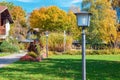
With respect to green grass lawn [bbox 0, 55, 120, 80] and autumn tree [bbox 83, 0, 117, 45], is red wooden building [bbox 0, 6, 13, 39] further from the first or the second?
green grass lawn [bbox 0, 55, 120, 80]

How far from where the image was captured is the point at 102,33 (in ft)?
230

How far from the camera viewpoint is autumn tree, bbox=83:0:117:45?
230 ft

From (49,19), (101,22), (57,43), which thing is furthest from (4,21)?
(49,19)

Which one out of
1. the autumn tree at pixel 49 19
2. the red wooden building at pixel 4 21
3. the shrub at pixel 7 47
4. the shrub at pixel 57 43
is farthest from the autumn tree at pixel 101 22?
the shrub at pixel 7 47

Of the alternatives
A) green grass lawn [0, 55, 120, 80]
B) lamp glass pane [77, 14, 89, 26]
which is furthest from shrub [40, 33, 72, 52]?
lamp glass pane [77, 14, 89, 26]

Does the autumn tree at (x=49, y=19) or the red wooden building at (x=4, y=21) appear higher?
the autumn tree at (x=49, y=19)

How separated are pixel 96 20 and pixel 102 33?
3157 millimetres

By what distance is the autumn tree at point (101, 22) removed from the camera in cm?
7025

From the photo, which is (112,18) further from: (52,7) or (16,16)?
(16,16)

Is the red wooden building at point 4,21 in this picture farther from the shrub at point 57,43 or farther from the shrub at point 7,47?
the shrub at point 57,43

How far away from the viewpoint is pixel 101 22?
71062mm

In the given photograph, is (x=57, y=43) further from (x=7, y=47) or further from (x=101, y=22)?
(x=101, y=22)

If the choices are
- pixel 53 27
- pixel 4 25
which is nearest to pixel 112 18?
pixel 53 27

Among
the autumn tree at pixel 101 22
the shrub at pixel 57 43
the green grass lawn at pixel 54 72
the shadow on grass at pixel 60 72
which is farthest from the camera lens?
the autumn tree at pixel 101 22
